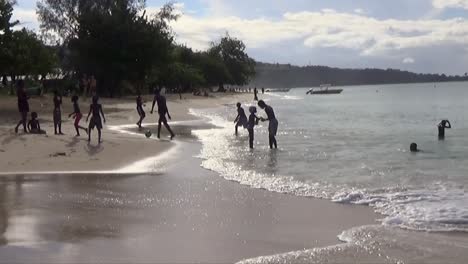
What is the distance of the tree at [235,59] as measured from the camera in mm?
125000

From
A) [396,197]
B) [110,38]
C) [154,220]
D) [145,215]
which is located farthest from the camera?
[110,38]

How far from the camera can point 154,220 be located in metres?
8.95

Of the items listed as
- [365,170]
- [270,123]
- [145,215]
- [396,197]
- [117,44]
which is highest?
[117,44]

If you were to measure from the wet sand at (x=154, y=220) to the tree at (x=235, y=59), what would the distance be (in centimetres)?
11190

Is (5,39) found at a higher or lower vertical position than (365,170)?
higher

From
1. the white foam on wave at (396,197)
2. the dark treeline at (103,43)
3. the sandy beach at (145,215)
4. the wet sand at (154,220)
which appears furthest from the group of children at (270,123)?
the dark treeline at (103,43)

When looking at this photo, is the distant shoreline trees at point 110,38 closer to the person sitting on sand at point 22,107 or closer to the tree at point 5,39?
the tree at point 5,39

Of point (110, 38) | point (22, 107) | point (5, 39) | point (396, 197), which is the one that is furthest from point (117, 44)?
point (396, 197)

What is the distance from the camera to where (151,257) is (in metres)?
6.95

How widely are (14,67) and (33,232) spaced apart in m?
26.9

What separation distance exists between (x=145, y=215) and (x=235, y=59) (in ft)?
390

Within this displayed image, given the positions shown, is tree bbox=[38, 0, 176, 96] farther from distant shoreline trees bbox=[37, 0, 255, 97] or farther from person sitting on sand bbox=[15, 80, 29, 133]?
person sitting on sand bbox=[15, 80, 29, 133]

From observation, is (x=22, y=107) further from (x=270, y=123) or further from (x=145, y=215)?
(x=145, y=215)

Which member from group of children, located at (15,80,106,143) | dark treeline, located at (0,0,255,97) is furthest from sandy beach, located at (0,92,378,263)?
dark treeline, located at (0,0,255,97)
